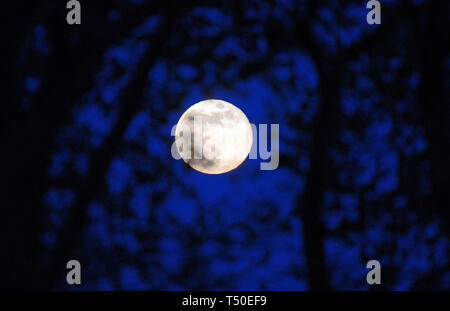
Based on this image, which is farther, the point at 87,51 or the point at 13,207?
the point at 87,51

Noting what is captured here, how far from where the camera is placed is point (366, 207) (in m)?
2.87

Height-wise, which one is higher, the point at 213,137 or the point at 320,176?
the point at 213,137

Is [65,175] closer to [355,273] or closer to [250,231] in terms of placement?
[250,231]

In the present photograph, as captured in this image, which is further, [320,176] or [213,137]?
[213,137]

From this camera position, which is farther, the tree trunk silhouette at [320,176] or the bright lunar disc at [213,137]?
the bright lunar disc at [213,137]

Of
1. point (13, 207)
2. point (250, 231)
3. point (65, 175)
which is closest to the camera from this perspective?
point (13, 207)

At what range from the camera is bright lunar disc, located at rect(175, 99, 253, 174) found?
299cm

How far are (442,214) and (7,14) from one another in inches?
103

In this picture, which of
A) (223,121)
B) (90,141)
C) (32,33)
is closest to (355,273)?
(223,121)

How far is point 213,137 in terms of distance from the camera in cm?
302

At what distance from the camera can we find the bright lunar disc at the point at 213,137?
2.99m

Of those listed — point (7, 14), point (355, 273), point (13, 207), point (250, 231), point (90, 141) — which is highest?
point (7, 14)

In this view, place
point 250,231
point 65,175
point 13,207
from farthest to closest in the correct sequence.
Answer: point 250,231 → point 65,175 → point 13,207

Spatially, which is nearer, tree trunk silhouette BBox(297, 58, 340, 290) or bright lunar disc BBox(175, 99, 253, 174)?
tree trunk silhouette BBox(297, 58, 340, 290)
